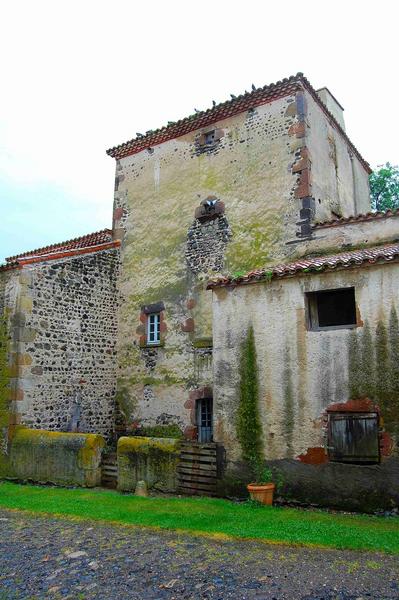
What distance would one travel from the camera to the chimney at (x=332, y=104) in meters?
15.2

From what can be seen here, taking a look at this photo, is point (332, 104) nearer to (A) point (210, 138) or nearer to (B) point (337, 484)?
(A) point (210, 138)

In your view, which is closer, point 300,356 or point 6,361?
point 300,356

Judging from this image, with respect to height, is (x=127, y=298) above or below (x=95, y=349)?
above

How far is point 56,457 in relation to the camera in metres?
10.9

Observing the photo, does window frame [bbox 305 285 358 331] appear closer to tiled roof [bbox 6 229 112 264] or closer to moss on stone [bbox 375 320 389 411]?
moss on stone [bbox 375 320 389 411]

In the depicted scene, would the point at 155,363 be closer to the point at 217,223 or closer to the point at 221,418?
the point at 217,223

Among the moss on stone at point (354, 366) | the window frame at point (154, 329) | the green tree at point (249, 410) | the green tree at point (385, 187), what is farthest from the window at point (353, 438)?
the green tree at point (385, 187)

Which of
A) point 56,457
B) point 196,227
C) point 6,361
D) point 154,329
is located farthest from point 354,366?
point 6,361

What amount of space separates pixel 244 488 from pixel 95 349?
7.07m

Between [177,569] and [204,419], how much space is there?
26.4 ft

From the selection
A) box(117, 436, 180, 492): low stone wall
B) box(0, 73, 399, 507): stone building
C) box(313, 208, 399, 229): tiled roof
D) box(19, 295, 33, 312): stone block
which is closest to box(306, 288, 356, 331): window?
box(0, 73, 399, 507): stone building

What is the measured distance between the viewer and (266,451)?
8734mm

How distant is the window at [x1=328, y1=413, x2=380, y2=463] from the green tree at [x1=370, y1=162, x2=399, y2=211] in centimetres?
1690

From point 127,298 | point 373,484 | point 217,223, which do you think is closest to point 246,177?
point 217,223
